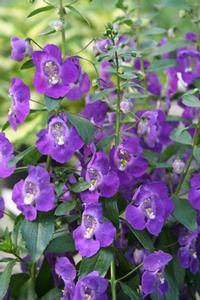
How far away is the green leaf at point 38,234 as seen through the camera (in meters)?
1.16

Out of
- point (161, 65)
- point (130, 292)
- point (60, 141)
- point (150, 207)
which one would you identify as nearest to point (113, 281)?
point (130, 292)

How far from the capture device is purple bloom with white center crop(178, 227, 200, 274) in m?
1.27

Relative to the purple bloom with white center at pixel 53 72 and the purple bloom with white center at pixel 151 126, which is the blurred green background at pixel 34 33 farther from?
the purple bloom with white center at pixel 53 72

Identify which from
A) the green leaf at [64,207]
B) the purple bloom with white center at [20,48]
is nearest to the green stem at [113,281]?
the green leaf at [64,207]

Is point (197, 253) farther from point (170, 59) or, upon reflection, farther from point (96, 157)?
point (170, 59)

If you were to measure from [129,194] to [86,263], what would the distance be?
199 millimetres

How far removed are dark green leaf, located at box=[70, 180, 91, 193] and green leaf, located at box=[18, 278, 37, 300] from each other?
21cm

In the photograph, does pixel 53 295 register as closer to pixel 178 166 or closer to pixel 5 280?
pixel 5 280

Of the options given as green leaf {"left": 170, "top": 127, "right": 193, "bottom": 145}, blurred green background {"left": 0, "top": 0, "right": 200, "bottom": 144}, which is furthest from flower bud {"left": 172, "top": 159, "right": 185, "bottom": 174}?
blurred green background {"left": 0, "top": 0, "right": 200, "bottom": 144}

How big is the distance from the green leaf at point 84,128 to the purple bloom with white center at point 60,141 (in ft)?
0.06

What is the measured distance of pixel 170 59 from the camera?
5.10 ft

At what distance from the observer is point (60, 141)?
1162 mm

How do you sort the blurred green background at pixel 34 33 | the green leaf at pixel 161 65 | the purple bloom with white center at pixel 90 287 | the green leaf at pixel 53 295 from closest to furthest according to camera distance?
1. the purple bloom with white center at pixel 90 287
2. the green leaf at pixel 53 295
3. the green leaf at pixel 161 65
4. the blurred green background at pixel 34 33

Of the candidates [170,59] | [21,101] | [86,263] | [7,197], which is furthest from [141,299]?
[7,197]
